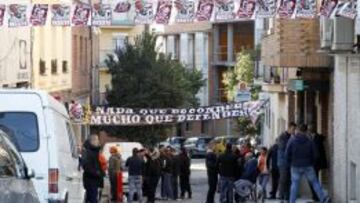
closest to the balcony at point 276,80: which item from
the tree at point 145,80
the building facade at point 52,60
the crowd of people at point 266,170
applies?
the crowd of people at point 266,170

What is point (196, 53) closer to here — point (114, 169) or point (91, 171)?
point (114, 169)

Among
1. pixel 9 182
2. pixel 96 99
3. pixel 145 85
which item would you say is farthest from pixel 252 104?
pixel 9 182

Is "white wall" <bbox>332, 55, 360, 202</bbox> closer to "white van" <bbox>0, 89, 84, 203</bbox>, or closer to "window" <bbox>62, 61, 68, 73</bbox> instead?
"white van" <bbox>0, 89, 84, 203</bbox>

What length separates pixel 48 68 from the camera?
36719 millimetres

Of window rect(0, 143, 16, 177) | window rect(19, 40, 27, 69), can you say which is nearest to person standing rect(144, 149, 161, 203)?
window rect(19, 40, 27, 69)

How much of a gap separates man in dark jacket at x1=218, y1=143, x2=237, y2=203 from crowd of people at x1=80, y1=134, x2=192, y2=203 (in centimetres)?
275

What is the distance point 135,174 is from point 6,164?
54.0 ft

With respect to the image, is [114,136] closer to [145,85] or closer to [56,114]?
[145,85]

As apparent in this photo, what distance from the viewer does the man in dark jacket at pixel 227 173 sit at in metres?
24.9

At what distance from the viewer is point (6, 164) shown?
39.2ft

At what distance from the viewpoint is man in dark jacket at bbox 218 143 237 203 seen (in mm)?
A: 24922

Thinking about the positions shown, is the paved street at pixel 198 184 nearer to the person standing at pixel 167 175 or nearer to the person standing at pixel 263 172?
the person standing at pixel 263 172

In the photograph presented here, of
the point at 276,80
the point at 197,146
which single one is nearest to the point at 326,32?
the point at 276,80

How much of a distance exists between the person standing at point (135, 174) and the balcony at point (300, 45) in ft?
17.7
